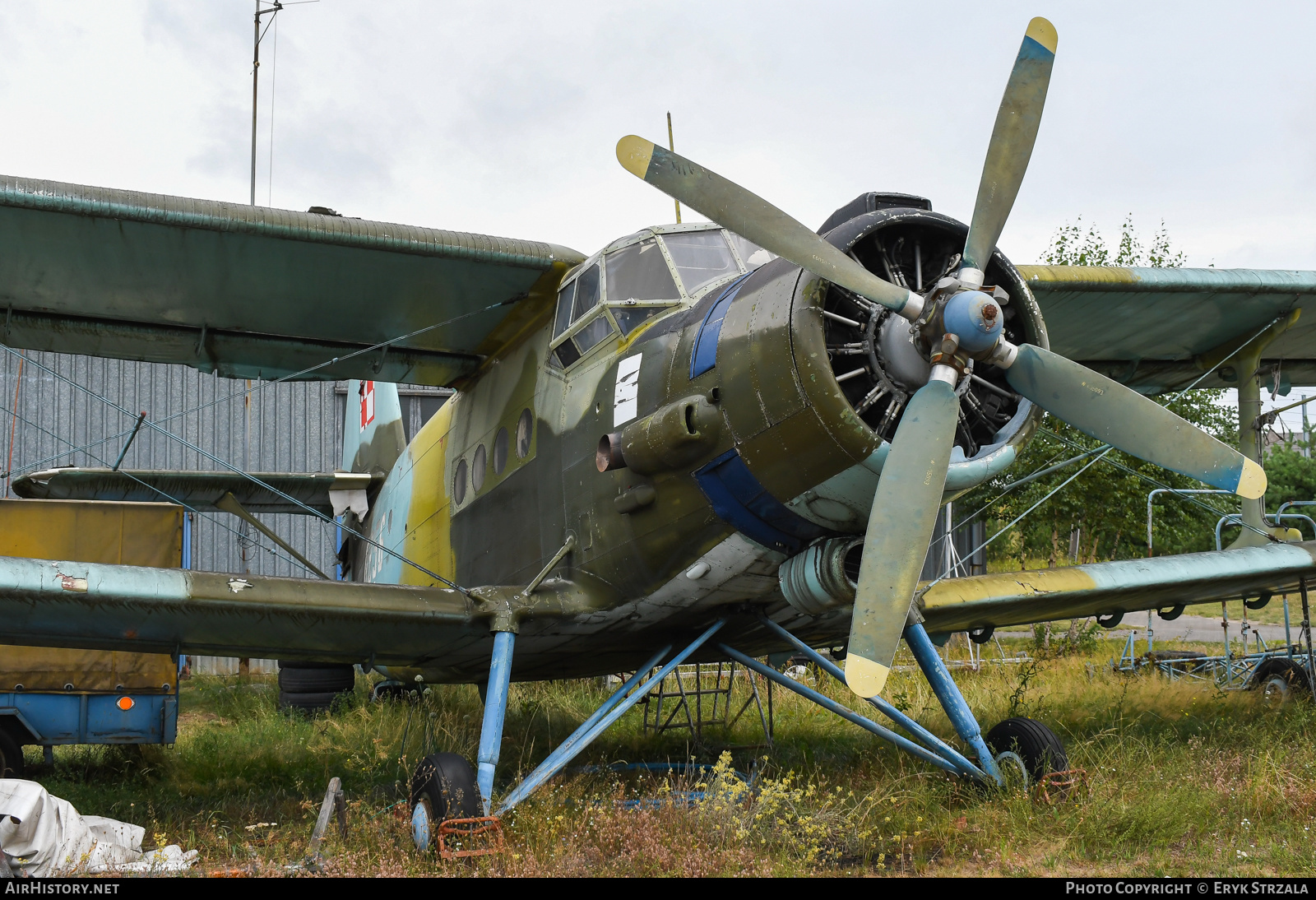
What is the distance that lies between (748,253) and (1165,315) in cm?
438

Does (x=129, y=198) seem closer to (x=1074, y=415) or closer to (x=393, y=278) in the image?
(x=393, y=278)

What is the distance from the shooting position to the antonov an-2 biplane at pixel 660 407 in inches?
189

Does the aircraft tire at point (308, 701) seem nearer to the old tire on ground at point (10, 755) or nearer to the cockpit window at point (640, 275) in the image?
the old tire on ground at point (10, 755)

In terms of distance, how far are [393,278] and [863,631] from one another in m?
4.52

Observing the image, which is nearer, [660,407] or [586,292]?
[660,407]

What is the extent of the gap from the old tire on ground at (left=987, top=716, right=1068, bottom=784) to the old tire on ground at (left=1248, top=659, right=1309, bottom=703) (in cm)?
512

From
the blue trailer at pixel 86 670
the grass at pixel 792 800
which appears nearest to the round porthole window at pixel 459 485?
the grass at pixel 792 800

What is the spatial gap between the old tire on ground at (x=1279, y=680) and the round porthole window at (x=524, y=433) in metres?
7.67

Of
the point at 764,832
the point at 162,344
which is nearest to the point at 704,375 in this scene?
the point at 764,832

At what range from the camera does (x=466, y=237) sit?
7.09m

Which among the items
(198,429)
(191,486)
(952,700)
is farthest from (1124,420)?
(198,429)

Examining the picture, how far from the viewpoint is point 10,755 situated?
7445 mm

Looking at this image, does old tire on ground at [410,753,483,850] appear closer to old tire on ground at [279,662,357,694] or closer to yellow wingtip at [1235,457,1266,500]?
yellow wingtip at [1235,457,1266,500]

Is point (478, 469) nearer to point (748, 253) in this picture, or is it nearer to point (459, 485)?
point (459, 485)
